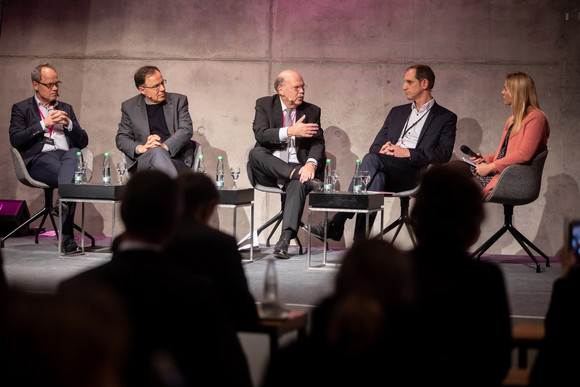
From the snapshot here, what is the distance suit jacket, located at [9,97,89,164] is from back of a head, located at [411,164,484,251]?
15.0 feet

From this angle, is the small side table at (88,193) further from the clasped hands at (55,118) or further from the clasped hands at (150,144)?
the clasped hands at (55,118)

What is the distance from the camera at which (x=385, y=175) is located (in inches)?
219

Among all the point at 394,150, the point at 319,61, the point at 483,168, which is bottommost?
the point at 483,168

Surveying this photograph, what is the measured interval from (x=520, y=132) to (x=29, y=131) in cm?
381

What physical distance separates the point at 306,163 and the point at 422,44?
1701 millimetres

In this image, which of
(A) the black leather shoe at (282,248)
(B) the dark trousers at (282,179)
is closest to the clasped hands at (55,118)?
(B) the dark trousers at (282,179)

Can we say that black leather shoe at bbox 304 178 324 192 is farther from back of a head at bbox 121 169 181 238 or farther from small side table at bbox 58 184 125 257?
back of a head at bbox 121 169 181 238

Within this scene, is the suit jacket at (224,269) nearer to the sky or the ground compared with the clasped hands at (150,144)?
nearer to the ground

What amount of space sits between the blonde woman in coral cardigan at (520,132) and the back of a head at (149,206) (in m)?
3.94

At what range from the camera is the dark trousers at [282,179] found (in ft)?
17.9

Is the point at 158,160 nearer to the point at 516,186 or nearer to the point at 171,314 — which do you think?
the point at 516,186

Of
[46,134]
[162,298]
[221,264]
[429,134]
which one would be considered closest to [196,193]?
[221,264]

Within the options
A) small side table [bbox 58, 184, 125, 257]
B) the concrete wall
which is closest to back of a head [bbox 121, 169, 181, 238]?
small side table [bbox 58, 184, 125, 257]

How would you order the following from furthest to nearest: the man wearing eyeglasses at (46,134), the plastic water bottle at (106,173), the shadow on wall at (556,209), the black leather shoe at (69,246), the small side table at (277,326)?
1. the shadow on wall at (556,209)
2. the man wearing eyeglasses at (46,134)
3. the plastic water bottle at (106,173)
4. the black leather shoe at (69,246)
5. the small side table at (277,326)
